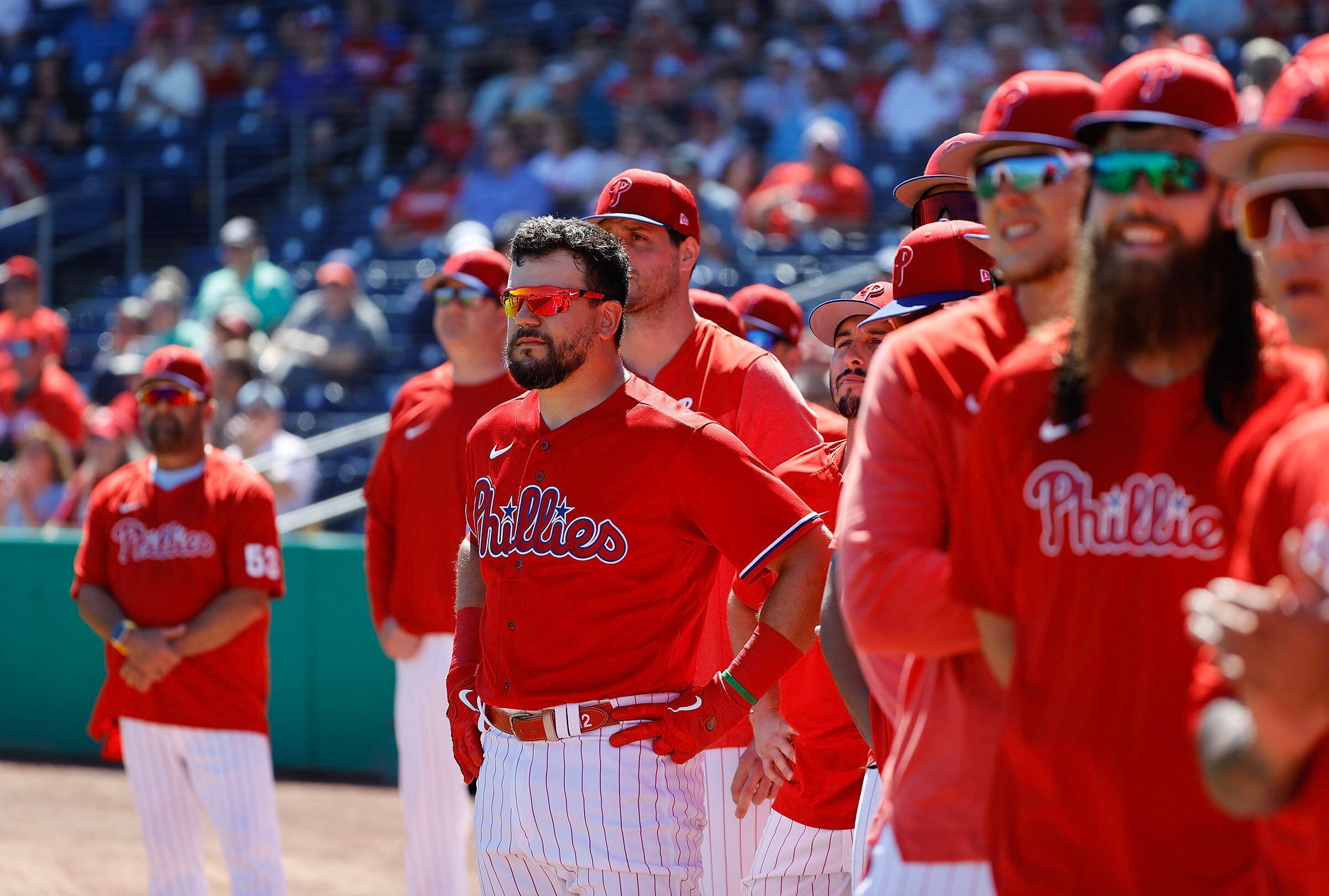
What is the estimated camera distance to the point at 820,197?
416 inches

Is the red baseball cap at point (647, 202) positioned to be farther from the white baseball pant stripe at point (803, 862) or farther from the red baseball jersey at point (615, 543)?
the white baseball pant stripe at point (803, 862)

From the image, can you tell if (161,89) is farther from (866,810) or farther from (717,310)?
(866,810)

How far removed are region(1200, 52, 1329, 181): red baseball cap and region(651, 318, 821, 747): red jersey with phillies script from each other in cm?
232

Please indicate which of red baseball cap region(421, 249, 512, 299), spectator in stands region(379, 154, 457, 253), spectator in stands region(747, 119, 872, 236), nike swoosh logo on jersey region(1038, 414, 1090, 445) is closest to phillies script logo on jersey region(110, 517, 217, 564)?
red baseball cap region(421, 249, 512, 299)

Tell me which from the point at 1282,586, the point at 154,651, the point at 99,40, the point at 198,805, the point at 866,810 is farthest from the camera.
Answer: the point at 99,40

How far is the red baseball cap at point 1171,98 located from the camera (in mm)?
2176

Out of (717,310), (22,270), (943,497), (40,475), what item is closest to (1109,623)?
(943,497)

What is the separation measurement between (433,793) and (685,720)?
2.61 meters

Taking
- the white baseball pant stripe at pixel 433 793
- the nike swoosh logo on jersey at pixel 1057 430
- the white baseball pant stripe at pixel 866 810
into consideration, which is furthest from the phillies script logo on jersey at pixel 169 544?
the nike swoosh logo on jersey at pixel 1057 430

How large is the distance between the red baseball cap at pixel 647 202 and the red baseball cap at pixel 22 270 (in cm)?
874

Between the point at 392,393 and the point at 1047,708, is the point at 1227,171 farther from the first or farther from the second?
the point at 392,393

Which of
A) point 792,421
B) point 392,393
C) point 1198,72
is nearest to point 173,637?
point 792,421

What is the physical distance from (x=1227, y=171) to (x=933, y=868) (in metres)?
1.11

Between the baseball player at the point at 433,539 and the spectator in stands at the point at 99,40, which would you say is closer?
the baseball player at the point at 433,539
